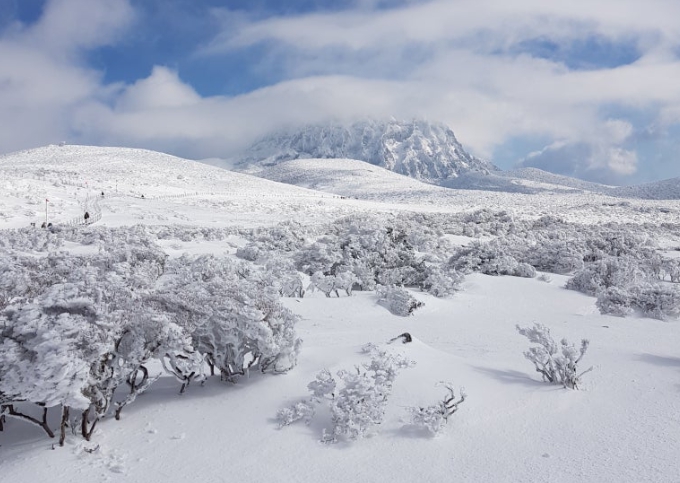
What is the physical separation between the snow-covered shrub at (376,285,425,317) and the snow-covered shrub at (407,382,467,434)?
22.7ft

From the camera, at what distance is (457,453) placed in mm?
5941

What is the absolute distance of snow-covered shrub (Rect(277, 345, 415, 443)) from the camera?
6.21 m

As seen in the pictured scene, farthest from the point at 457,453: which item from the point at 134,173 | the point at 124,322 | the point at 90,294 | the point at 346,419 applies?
the point at 134,173

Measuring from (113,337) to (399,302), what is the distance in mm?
8970

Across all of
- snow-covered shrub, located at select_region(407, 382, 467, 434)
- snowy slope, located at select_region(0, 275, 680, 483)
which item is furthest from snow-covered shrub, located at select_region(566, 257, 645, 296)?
snow-covered shrub, located at select_region(407, 382, 467, 434)

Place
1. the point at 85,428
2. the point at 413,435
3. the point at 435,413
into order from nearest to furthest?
1. the point at 85,428
2. the point at 413,435
3. the point at 435,413

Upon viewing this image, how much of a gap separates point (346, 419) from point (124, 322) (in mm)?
2808

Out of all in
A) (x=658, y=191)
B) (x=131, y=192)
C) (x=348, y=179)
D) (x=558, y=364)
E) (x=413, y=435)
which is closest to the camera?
(x=413, y=435)

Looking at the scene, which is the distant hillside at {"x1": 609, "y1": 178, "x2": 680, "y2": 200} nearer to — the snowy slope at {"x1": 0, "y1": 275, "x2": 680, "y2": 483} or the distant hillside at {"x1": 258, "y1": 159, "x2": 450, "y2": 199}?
the distant hillside at {"x1": 258, "y1": 159, "x2": 450, "y2": 199}

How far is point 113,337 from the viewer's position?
5.94 metres

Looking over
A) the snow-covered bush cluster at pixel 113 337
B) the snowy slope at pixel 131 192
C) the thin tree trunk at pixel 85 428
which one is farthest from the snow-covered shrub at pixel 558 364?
the snowy slope at pixel 131 192

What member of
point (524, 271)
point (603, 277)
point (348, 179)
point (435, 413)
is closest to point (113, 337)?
point (435, 413)

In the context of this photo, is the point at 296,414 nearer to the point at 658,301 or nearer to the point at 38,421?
the point at 38,421

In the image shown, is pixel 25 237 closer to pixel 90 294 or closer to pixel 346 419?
pixel 90 294
